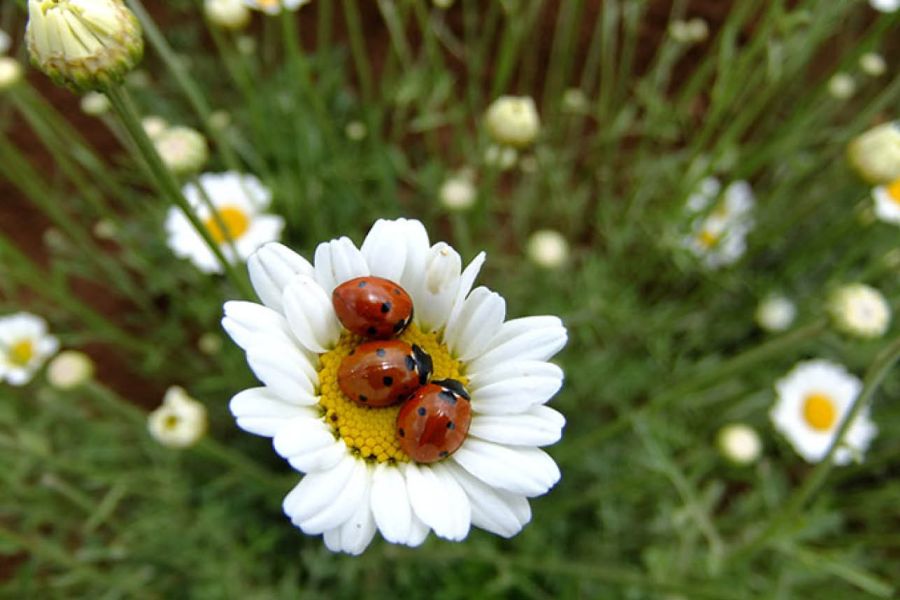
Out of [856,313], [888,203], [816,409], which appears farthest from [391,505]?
[888,203]

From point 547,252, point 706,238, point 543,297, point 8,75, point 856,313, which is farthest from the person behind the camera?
point 706,238

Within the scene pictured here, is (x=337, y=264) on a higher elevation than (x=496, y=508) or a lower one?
higher

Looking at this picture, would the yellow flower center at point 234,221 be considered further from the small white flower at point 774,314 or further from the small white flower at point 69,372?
the small white flower at point 774,314

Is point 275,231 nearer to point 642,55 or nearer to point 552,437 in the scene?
point 552,437

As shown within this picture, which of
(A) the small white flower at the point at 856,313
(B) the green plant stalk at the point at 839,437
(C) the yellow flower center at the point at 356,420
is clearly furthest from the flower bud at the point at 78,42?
(A) the small white flower at the point at 856,313

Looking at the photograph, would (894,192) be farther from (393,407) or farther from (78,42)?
(78,42)
